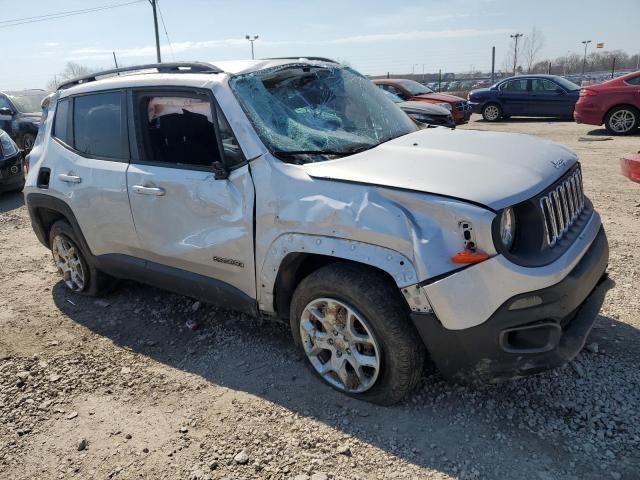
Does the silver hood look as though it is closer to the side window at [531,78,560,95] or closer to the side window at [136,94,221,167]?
the side window at [136,94,221,167]

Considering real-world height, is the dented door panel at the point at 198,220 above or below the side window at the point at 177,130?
below

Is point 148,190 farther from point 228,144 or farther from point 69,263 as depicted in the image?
point 69,263

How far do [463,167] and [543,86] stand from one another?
1508 cm

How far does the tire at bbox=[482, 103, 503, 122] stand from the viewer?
16.7 m

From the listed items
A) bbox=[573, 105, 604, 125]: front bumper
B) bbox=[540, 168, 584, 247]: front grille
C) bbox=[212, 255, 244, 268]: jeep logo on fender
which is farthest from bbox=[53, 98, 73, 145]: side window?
bbox=[573, 105, 604, 125]: front bumper

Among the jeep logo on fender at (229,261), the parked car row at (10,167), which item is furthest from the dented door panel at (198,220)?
the parked car row at (10,167)

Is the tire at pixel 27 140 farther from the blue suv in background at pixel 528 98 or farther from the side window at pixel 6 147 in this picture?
the blue suv in background at pixel 528 98

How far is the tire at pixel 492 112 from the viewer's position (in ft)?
54.9

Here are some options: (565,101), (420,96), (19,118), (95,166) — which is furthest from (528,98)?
(95,166)

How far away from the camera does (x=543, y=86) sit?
1591 cm

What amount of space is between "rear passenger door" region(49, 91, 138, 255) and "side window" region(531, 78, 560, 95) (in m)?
14.9

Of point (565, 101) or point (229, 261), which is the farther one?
point (565, 101)

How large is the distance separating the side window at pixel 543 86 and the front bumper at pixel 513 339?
14976mm

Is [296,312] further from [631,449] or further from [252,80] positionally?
[631,449]
